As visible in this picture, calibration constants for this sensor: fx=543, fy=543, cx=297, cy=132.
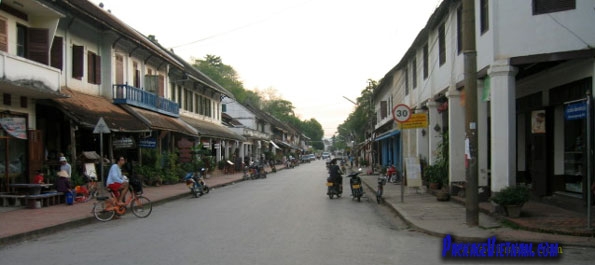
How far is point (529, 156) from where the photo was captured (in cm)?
1569

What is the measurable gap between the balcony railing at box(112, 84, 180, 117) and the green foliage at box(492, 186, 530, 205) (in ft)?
57.9

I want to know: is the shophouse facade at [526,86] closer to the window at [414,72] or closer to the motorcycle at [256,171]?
the window at [414,72]

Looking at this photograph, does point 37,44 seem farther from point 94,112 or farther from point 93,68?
point 93,68

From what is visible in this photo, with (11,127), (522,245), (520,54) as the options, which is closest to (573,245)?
(522,245)

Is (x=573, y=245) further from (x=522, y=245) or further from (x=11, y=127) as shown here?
(x=11, y=127)

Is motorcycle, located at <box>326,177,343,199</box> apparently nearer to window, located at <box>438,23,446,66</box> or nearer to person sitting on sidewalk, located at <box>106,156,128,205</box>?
window, located at <box>438,23,446,66</box>

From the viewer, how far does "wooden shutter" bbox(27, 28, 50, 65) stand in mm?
16969

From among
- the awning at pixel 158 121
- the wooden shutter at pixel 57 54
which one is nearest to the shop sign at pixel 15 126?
the wooden shutter at pixel 57 54

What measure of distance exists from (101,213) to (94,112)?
695 cm

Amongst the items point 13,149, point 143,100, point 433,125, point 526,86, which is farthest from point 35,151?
point 526,86

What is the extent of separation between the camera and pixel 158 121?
1030 inches

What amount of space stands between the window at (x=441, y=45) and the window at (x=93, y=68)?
13.9m

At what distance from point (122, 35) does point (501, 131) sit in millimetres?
16650

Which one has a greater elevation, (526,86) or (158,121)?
(526,86)
